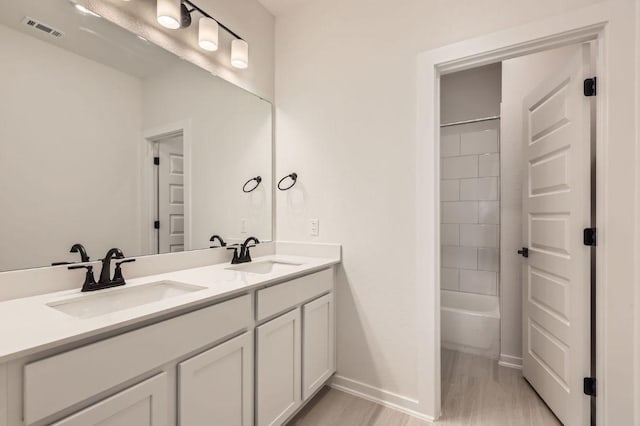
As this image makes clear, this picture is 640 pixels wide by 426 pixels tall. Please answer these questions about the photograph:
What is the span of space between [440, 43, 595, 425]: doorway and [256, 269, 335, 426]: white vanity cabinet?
0.83 m

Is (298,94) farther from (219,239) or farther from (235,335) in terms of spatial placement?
(235,335)

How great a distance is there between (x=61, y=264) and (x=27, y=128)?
0.55 m

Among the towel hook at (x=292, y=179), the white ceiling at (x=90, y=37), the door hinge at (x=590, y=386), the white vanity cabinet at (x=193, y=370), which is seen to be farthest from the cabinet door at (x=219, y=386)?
the door hinge at (x=590, y=386)

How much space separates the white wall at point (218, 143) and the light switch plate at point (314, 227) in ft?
1.11

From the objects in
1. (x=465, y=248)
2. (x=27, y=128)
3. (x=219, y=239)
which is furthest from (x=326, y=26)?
(x=465, y=248)

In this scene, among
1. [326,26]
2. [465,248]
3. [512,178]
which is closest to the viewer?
[326,26]

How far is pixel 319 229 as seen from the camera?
2166mm

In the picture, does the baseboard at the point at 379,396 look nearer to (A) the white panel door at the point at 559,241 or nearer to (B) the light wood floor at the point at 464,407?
(B) the light wood floor at the point at 464,407

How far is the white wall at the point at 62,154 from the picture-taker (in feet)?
3.79

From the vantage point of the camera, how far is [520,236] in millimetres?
2332

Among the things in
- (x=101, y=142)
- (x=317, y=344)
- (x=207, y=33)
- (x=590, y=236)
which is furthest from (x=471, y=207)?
(x=101, y=142)

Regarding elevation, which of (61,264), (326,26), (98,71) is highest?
(326,26)

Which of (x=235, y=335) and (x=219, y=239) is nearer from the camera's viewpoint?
(x=235, y=335)

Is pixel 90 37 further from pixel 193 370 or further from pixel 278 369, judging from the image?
pixel 278 369
